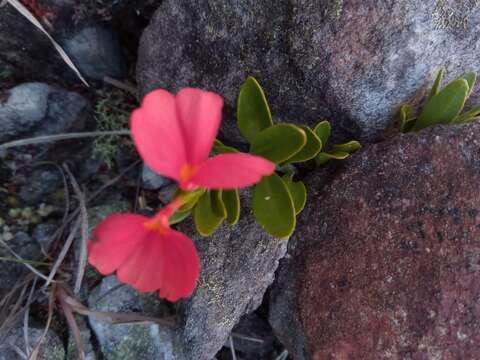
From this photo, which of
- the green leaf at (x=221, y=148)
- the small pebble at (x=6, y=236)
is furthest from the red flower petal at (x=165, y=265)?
the small pebble at (x=6, y=236)

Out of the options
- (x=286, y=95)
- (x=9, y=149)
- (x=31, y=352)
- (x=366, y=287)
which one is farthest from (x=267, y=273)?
(x=9, y=149)

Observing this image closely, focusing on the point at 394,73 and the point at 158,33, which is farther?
the point at 158,33

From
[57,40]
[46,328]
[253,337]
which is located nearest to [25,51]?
[57,40]

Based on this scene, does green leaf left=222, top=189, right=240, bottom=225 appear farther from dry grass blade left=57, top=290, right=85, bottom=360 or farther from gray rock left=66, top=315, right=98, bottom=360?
gray rock left=66, top=315, right=98, bottom=360

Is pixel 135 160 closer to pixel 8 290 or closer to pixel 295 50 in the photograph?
pixel 8 290

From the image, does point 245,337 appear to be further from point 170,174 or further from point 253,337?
point 170,174
